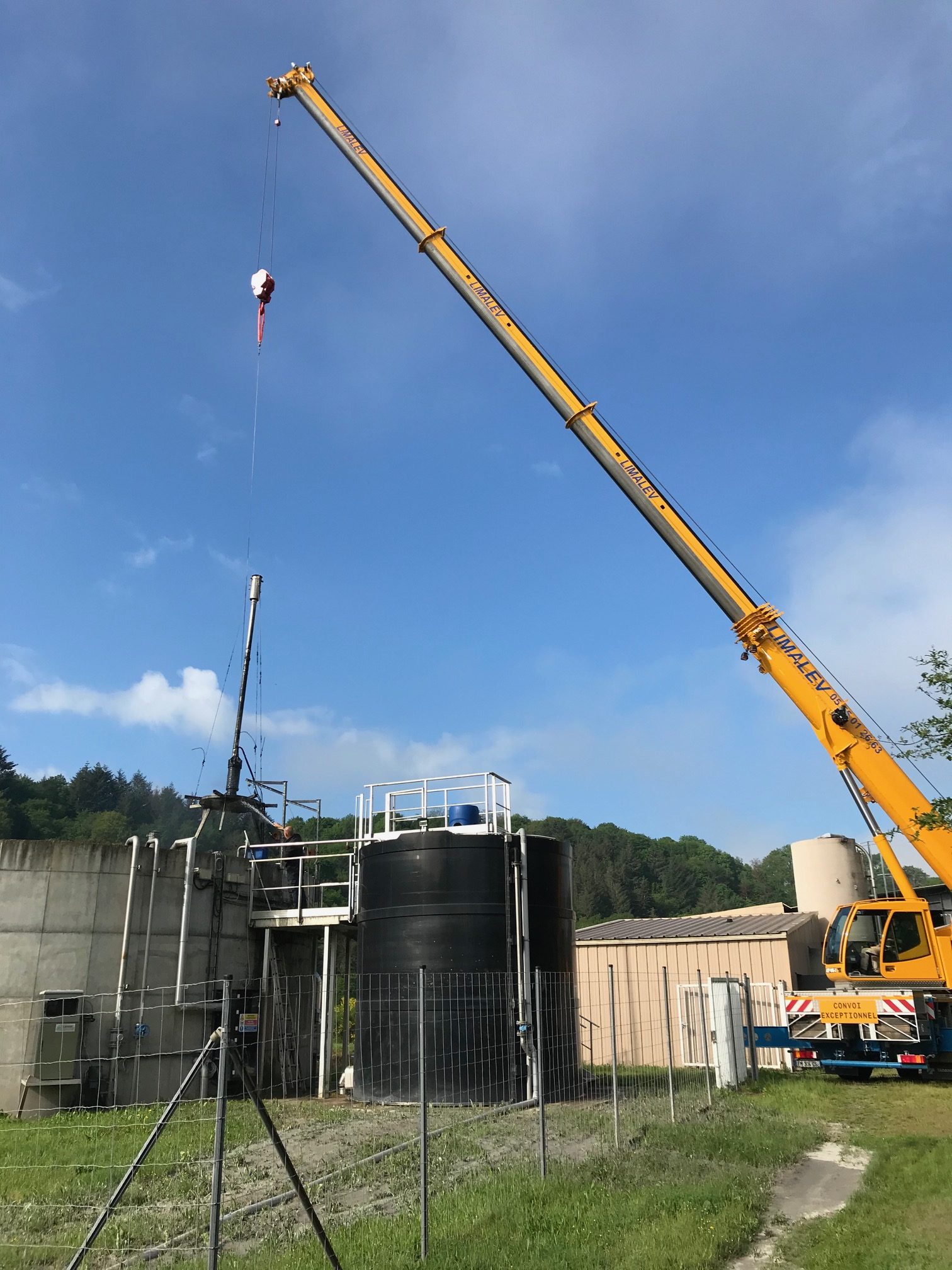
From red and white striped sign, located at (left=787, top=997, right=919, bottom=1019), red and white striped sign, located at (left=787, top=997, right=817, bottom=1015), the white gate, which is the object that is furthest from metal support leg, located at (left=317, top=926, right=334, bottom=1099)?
red and white striped sign, located at (left=787, top=997, right=919, bottom=1019)

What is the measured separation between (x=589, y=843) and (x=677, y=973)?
9973 cm

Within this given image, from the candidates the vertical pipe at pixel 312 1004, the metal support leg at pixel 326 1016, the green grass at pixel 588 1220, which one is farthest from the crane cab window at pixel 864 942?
the vertical pipe at pixel 312 1004

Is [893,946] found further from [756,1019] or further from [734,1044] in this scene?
[756,1019]

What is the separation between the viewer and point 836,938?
1925cm

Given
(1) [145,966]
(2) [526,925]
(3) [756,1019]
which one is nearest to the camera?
(2) [526,925]

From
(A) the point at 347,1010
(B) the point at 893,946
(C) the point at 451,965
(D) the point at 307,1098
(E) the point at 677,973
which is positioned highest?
(B) the point at 893,946

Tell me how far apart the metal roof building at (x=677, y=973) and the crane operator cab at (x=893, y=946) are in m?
5.02

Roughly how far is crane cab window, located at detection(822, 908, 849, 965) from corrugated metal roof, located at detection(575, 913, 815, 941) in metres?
5.50

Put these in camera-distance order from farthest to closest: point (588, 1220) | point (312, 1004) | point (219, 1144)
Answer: point (312, 1004)
point (588, 1220)
point (219, 1144)

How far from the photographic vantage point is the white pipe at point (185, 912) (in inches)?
768

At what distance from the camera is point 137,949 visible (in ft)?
62.8

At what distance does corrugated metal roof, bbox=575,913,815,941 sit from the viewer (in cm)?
2575

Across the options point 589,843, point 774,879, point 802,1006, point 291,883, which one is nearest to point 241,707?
point 291,883

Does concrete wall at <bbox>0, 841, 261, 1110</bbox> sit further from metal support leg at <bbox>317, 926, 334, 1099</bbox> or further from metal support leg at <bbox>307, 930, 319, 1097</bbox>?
→ metal support leg at <bbox>307, 930, 319, 1097</bbox>
